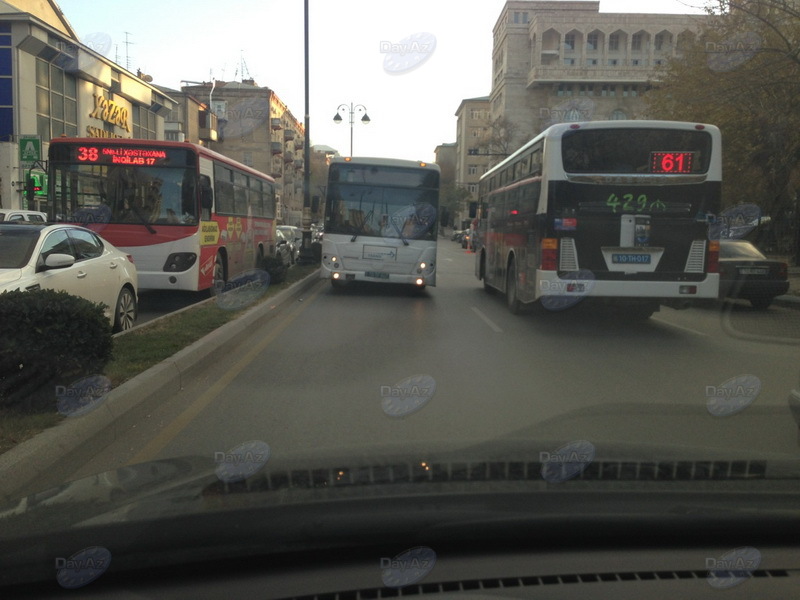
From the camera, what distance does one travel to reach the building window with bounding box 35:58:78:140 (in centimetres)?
3225

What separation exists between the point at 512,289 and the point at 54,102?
94.5 feet

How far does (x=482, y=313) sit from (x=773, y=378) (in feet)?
20.9

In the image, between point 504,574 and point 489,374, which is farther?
point 489,374

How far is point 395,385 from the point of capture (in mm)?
7191

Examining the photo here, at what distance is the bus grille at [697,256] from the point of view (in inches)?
421

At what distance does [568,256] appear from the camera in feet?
35.2

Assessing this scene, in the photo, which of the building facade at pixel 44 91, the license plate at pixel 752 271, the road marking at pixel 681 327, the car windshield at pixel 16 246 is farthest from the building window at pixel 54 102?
the license plate at pixel 752 271

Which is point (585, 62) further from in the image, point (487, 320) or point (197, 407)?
point (197, 407)

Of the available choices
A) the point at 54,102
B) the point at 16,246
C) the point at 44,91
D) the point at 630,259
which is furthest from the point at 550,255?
the point at 54,102

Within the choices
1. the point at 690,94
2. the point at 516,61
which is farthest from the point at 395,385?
the point at 516,61

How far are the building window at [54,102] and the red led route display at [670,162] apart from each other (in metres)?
30.0

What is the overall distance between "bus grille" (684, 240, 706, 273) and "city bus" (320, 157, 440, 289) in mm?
6386

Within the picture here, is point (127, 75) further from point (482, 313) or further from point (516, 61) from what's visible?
point (516, 61)

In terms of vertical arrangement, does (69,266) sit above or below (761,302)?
above
